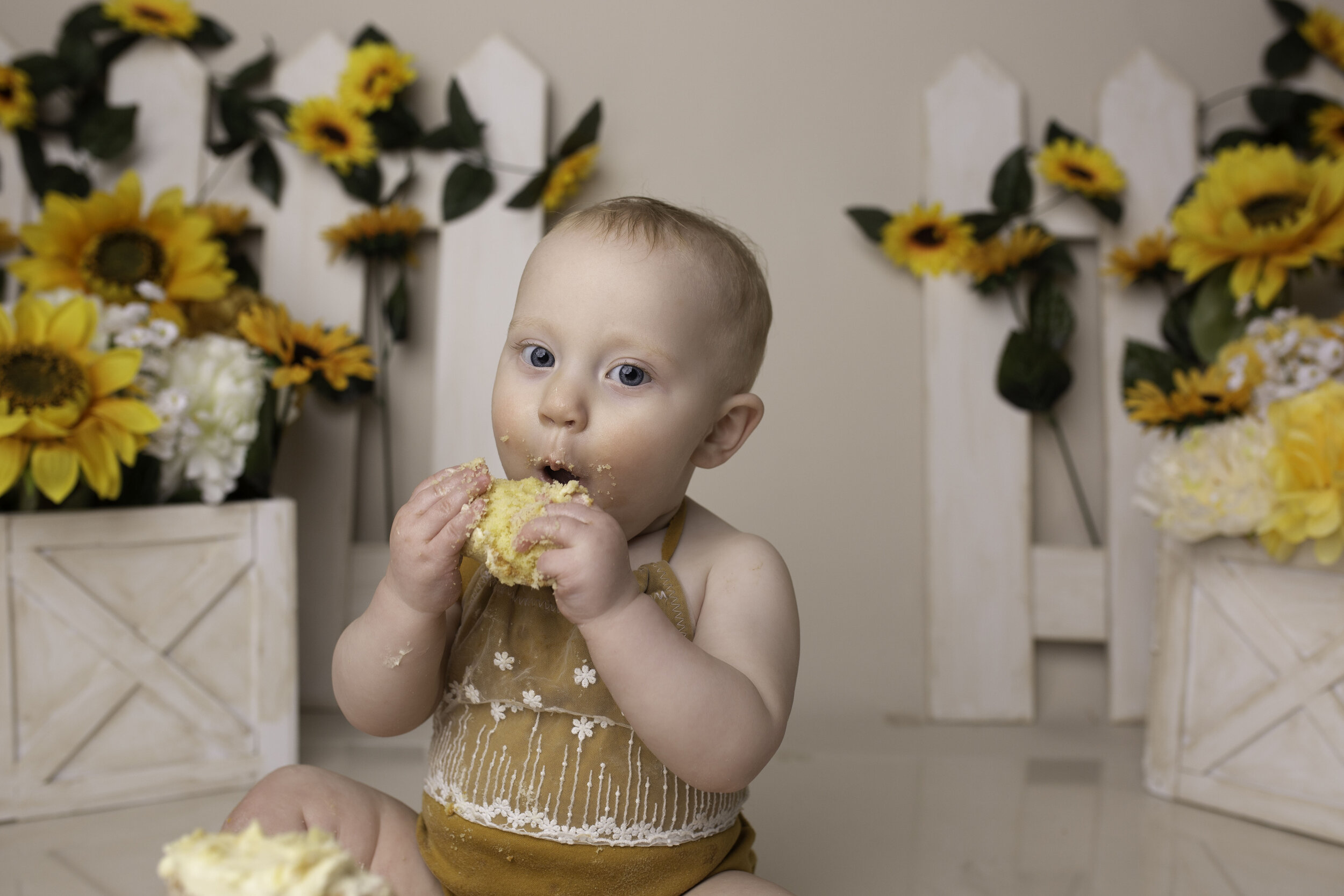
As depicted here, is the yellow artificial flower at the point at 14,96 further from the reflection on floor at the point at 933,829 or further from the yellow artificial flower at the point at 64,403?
the reflection on floor at the point at 933,829

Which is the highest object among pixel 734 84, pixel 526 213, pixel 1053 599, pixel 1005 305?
pixel 734 84

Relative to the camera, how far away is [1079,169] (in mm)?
1498

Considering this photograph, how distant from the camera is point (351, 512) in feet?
4.96

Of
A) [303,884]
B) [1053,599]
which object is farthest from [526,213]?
[303,884]

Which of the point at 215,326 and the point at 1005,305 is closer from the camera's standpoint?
the point at 215,326

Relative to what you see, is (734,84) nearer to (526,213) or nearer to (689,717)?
(526,213)

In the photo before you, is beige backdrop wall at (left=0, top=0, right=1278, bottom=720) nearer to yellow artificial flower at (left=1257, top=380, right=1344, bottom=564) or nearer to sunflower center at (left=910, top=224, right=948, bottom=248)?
sunflower center at (left=910, top=224, right=948, bottom=248)

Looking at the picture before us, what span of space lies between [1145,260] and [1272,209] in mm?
189

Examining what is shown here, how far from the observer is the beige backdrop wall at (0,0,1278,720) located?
156cm

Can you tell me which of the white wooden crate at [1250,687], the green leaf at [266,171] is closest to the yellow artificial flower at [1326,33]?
the white wooden crate at [1250,687]

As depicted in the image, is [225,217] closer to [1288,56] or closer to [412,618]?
[412,618]

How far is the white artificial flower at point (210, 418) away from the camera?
1.17 metres

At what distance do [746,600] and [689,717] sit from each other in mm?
134

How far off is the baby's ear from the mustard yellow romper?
10 cm
